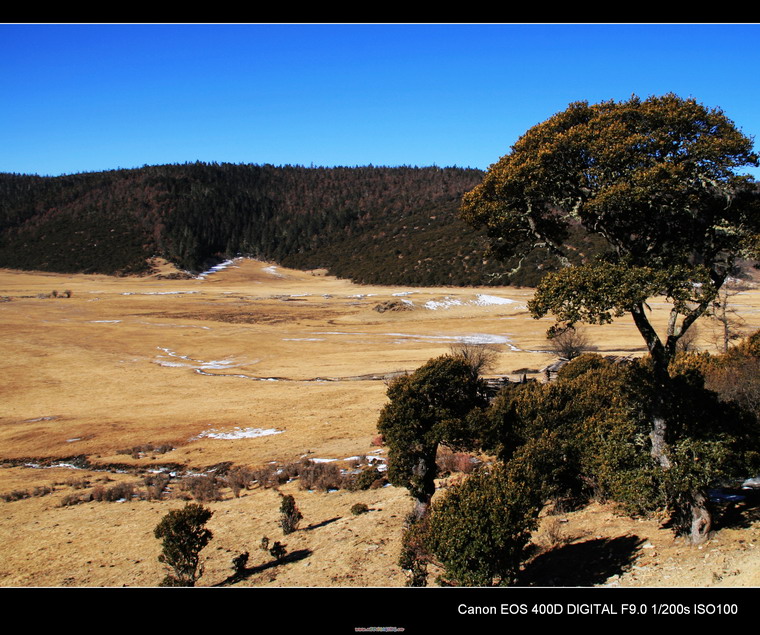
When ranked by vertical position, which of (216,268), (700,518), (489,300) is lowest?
(700,518)

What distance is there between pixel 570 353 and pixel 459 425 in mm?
28838

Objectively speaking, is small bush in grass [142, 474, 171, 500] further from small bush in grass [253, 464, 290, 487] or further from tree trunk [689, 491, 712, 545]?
tree trunk [689, 491, 712, 545]

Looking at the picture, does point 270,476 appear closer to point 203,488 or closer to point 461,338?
point 203,488

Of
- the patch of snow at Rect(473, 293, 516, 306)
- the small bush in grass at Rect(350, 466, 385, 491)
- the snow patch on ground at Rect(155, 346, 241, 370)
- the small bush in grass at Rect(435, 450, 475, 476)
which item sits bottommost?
the small bush in grass at Rect(350, 466, 385, 491)

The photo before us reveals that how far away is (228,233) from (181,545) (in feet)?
604

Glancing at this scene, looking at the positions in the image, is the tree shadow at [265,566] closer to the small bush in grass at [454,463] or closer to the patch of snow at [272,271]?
the small bush in grass at [454,463]

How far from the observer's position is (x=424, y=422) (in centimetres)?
1378

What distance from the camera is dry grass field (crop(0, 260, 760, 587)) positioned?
11734mm

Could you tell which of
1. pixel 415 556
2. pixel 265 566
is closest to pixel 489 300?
pixel 265 566

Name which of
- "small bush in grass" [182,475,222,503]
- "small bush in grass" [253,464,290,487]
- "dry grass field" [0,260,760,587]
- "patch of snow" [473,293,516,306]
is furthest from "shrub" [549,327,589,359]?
"patch of snow" [473,293,516,306]

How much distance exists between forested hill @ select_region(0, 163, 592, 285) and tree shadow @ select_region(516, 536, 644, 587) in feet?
321

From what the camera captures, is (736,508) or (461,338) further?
(461,338)
